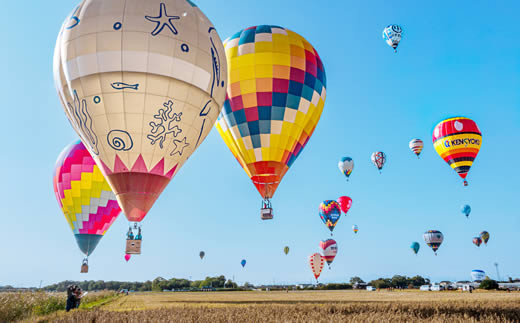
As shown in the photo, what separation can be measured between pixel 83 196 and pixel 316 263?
3812cm

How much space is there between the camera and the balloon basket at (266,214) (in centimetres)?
2364

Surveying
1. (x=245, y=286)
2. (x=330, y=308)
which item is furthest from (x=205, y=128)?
(x=245, y=286)

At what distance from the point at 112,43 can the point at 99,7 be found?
2266 mm

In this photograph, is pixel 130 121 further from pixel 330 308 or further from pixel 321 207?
pixel 321 207

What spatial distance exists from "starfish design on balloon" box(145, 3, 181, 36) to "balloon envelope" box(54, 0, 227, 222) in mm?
45

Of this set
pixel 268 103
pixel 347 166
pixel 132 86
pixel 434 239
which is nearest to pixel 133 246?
pixel 132 86

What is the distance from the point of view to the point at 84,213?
29703mm

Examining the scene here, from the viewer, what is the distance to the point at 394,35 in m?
39.3

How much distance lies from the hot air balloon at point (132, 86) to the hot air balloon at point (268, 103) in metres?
6.65

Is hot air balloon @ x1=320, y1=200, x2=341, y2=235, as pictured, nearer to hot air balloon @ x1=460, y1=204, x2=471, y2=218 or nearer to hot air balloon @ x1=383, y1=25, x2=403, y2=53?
hot air balloon @ x1=383, y1=25, x2=403, y2=53

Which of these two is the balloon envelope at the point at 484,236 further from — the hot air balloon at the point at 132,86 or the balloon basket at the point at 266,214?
the hot air balloon at the point at 132,86

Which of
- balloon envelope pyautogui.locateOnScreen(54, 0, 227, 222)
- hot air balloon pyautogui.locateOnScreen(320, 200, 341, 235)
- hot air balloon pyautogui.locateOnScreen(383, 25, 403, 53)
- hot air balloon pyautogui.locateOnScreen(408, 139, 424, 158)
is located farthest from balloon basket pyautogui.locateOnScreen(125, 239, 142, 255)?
hot air balloon pyautogui.locateOnScreen(408, 139, 424, 158)

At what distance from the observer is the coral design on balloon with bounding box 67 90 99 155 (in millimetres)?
16766

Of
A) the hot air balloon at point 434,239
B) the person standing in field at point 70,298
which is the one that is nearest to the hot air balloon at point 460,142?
the hot air balloon at point 434,239
